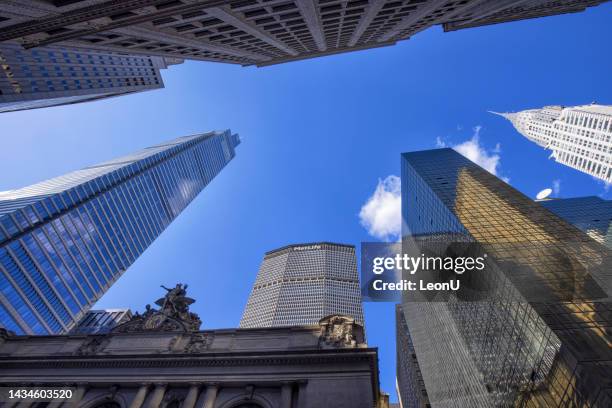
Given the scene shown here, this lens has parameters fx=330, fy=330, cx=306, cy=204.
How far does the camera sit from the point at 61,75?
102 m

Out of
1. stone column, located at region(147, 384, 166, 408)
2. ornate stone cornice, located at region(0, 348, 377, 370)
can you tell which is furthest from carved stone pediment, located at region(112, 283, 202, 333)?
stone column, located at region(147, 384, 166, 408)

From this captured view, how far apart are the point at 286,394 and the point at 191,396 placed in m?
6.03

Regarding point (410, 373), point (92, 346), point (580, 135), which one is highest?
point (580, 135)

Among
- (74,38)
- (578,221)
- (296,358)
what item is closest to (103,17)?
(74,38)

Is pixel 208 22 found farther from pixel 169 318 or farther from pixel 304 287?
pixel 304 287

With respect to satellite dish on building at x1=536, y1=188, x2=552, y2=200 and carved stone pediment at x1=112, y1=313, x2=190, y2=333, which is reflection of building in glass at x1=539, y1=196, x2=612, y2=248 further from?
carved stone pediment at x1=112, y1=313, x2=190, y2=333

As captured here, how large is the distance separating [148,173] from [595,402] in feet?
476

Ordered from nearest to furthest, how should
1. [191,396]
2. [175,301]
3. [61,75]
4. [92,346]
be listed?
[191,396] → [92,346] → [175,301] → [61,75]

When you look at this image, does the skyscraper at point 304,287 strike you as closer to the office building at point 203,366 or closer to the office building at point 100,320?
the office building at point 100,320

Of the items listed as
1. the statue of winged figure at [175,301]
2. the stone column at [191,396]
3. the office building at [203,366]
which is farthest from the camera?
the statue of winged figure at [175,301]

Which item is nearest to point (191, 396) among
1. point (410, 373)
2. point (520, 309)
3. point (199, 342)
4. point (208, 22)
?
point (199, 342)

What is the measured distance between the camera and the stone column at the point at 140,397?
20.5 metres

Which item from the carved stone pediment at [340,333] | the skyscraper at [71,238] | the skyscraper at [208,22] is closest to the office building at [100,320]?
the skyscraper at [71,238]

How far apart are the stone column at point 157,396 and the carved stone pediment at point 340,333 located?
10.5 meters
